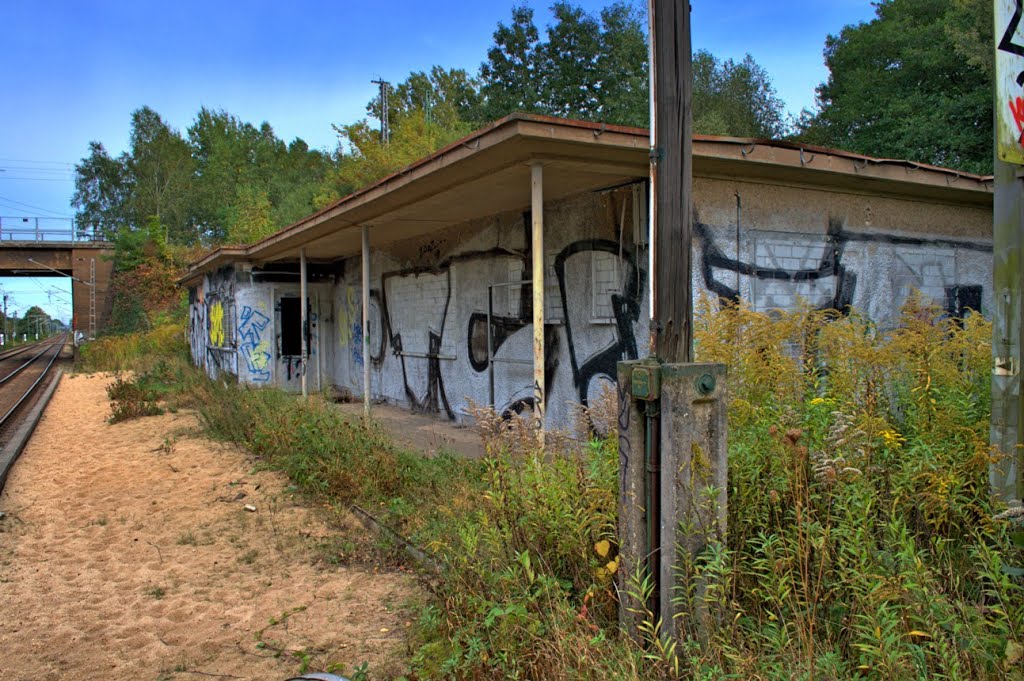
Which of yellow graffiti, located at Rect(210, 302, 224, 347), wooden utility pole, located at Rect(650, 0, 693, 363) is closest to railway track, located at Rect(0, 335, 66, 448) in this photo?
yellow graffiti, located at Rect(210, 302, 224, 347)

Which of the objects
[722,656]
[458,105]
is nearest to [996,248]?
[722,656]

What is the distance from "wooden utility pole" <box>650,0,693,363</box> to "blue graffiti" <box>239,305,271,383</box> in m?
13.7

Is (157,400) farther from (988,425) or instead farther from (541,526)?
(988,425)

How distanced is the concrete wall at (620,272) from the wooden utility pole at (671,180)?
3737 millimetres

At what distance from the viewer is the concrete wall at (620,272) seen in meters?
6.99

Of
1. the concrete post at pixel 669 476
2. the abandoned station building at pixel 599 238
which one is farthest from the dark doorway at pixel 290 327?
the concrete post at pixel 669 476

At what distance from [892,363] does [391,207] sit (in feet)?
20.1

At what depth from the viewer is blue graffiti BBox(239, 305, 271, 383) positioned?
15156 millimetres

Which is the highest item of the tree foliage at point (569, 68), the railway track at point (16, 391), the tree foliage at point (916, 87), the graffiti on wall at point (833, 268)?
the tree foliage at point (569, 68)

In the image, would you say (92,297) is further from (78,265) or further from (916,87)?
(916,87)

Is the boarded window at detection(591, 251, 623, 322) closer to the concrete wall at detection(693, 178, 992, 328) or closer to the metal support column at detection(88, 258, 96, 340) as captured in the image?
the concrete wall at detection(693, 178, 992, 328)

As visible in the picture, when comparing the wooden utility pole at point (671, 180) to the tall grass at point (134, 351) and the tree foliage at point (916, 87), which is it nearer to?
the tree foliage at point (916, 87)

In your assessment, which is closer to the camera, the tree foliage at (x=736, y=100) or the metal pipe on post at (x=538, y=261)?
the metal pipe on post at (x=538, y=261)

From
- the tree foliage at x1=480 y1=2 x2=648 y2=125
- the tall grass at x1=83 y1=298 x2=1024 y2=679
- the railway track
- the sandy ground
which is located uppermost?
the tree foliage at x1=480 y1=2 x2=648 y2=125
